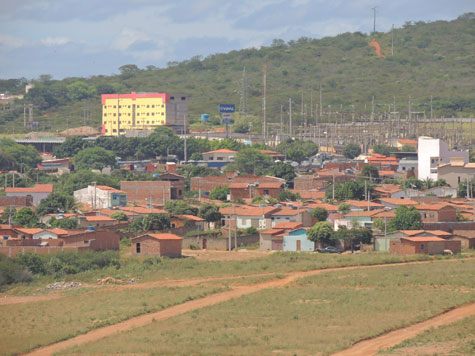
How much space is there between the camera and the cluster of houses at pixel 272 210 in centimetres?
6056

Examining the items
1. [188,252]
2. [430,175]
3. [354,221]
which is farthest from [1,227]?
[430,175]

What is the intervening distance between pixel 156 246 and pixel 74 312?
1501 centimetres

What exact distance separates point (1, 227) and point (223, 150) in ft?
208

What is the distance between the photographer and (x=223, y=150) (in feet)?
417

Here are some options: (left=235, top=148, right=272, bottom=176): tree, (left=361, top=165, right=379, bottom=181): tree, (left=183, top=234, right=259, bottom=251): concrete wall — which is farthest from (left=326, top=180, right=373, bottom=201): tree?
(left=235, top=148, right=272, bottom=176): tree

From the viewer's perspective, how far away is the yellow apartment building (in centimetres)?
16125

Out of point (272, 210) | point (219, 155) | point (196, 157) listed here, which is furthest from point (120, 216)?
point (196, 157)

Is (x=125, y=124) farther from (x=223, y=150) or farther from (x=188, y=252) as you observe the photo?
(x=188, y=252)

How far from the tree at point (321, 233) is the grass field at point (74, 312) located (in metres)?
13.4

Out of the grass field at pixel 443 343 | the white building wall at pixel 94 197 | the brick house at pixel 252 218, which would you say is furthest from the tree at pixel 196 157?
the grass field at pixel 443 343

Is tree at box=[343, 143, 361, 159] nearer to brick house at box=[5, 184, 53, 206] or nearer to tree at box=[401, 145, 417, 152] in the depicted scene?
tree at box=[401, 145, 417, 152]

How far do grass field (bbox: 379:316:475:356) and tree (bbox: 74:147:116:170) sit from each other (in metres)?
84.1

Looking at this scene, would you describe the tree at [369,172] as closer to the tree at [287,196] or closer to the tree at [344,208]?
the tree at [287,196]

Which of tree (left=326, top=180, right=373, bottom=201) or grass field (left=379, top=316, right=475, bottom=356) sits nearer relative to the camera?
grass field (left=379, top=316, right=475, bottom=356)
